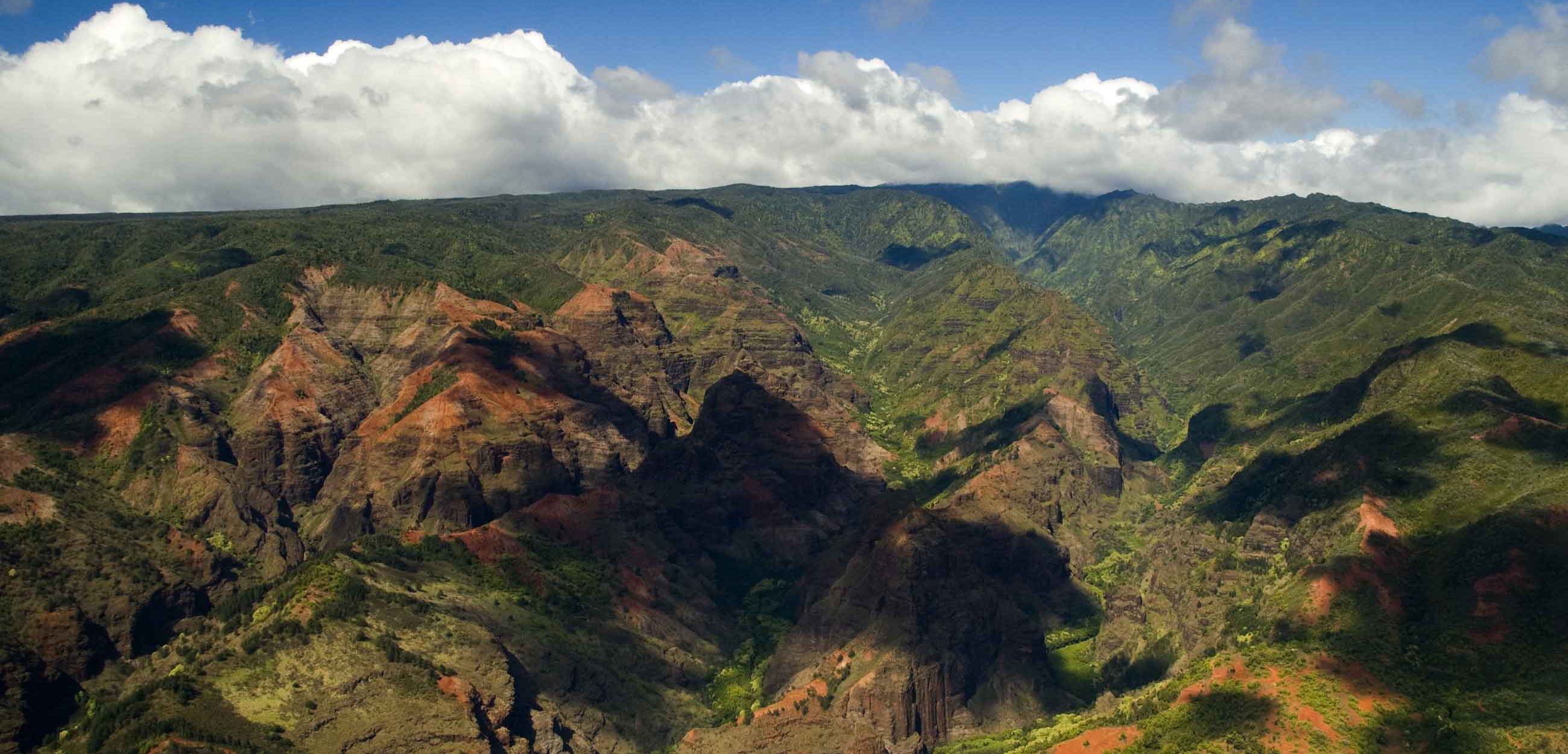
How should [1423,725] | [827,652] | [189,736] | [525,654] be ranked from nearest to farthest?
[189,736]
[1423,725]
[525,654]
[827,652]

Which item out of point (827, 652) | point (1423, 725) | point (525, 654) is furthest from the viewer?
point (827, 652)

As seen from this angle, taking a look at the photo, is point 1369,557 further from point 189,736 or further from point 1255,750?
point 189,736

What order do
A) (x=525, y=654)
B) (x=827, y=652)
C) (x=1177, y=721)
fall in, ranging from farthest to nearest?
1. (x=827, y=652)
2. (x=525, y=654)
3. (x=1177, y=721)

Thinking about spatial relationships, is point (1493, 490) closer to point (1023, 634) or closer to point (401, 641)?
point (1023, 634)

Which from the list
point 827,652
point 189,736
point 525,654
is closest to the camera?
point 189,736

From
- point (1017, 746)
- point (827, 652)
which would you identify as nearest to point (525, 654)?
Answer: point (827, 652)

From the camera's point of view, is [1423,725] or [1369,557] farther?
[1369,557]

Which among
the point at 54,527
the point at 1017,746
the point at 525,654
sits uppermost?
the point at 54,527

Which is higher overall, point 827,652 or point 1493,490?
point 1493,490

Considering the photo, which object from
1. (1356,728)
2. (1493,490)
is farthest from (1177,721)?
(1493,490)
